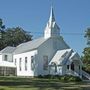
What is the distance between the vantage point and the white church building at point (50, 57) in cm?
6016

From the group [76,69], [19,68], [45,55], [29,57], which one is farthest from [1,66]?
[76,69]

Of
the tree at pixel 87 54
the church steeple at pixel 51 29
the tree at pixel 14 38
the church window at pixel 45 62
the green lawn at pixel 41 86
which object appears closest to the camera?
the green lawn at pixel 41 86

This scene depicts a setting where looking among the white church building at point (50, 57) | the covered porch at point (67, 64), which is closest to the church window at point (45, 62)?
the white church building at point (50, 57)

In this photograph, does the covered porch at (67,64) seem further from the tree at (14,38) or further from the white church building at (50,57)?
the tree at (14,38)

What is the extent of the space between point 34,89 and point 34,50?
36444mm

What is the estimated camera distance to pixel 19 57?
76625mm

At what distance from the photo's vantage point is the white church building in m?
60.2

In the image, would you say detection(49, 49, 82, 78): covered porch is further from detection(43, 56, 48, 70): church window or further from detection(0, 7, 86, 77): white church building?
detection(43, 56, 48, 70): church window

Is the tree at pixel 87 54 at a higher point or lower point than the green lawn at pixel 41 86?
higher

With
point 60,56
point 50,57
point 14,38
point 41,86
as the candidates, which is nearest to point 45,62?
point 50,57

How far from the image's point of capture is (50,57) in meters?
65.1

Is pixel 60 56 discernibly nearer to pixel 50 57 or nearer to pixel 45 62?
pixel 50 57

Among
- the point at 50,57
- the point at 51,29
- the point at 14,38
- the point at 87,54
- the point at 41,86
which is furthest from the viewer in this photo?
the point at 14,38

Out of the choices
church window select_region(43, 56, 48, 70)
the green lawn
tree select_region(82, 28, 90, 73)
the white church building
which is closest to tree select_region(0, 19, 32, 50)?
the white church building
